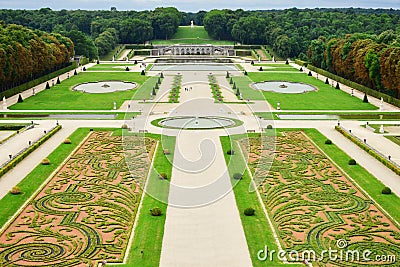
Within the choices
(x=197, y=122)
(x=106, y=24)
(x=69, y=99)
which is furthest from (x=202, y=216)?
(x=106, y=24)

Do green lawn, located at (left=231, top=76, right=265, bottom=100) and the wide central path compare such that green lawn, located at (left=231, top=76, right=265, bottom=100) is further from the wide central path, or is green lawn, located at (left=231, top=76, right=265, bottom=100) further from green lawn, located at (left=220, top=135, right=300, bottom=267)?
green lawn, located at (left=220, top=135, right=300, bottom=267)

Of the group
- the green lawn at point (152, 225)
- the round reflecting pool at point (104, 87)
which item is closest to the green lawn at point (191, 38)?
the round reflecting pool at point (104, 87)

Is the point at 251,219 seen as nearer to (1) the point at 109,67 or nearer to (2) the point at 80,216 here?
(2) the point at 80,216

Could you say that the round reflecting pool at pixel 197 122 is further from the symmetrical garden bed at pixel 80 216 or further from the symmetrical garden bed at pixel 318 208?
→ the symmetrical garden bed at pixel 80 216

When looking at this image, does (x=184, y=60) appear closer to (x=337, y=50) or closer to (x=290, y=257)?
(x=337, y=50)

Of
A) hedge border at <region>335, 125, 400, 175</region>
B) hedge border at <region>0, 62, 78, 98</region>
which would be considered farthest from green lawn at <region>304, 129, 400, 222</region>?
hedge border at <region>0, 62, 78, 98</region>
